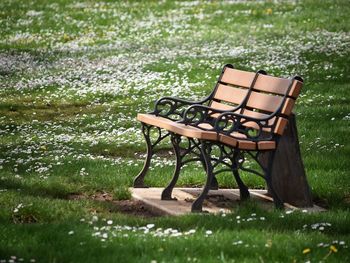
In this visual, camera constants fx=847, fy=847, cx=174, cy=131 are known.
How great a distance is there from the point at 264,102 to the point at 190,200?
1.30 m

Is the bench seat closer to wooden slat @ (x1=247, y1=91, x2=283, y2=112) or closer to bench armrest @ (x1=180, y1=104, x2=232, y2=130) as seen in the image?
bench armrest @ (x1=180, y1=104, x2=232, y2=130)

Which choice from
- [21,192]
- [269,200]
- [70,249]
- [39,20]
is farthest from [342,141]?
[39,20]

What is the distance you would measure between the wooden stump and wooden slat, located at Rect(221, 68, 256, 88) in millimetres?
847

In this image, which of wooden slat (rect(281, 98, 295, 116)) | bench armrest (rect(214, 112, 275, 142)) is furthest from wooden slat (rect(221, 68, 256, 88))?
wooden slat (rect(281, 98, 295, 116))

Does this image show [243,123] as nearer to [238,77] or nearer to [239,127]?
[239,127]

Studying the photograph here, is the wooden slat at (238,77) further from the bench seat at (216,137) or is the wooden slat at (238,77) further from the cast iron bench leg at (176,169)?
the cast iron bench leg at (176,169)

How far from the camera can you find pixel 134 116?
1462 centimetres

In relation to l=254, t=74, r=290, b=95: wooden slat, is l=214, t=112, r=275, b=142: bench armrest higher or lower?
lower

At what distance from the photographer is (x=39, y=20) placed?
27.6m

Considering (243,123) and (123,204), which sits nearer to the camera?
(243,123)

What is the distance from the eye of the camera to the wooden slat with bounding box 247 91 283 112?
871 centimetres

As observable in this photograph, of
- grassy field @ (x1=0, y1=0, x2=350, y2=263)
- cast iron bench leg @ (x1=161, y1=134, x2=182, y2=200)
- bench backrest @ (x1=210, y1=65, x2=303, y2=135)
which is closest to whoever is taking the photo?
grassy field @ (x1=0, y1=0, x2=350, y2=263)

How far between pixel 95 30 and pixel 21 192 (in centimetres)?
1692

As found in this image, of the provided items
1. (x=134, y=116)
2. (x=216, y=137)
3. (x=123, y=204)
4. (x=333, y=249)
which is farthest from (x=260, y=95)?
(x=134, y=116)
